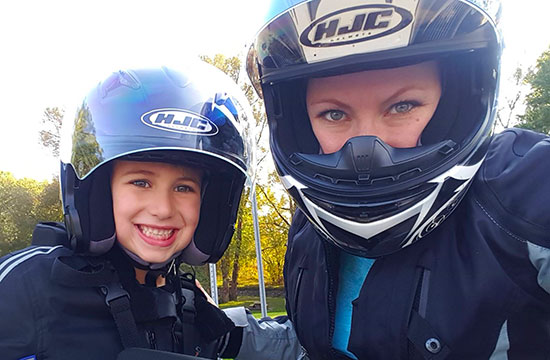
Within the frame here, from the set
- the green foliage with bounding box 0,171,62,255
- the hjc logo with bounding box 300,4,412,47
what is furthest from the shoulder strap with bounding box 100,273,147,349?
the green foliage with bounding box 0,171,62,255

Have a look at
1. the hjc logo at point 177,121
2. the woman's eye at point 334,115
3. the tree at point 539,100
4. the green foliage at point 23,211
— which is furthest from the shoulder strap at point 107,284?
the green foliage at point 23,211

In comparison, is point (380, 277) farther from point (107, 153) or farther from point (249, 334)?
point (107, 153)

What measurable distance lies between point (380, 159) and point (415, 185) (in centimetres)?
14

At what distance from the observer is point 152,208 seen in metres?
1.90

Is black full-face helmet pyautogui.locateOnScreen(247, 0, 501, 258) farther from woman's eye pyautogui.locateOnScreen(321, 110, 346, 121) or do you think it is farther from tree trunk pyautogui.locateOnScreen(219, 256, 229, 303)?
tree trunk pyautogui.locateOnScreen(219, 256, 229, 303)

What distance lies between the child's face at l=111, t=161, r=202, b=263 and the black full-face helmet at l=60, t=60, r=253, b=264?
0.04m

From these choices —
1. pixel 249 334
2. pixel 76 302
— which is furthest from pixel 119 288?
pixel 249 334

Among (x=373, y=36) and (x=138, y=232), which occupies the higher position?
(x=373, y=36)

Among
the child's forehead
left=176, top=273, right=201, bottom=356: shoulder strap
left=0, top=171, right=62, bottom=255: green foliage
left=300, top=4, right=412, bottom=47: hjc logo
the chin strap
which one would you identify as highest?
left=300, top=4, right=412, bottom=47: hjc logo

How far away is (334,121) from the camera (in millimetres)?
1591

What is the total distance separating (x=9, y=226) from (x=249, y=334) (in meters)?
22.2

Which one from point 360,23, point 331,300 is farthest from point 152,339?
point 360,23

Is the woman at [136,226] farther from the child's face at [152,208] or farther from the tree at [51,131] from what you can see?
the tree at [51,131]

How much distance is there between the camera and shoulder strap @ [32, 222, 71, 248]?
1.94m
